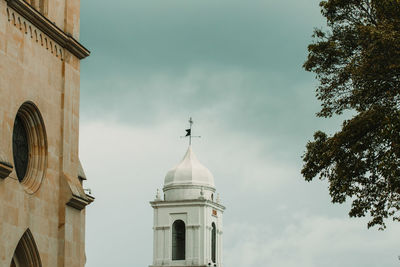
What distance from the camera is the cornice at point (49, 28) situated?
25.7m

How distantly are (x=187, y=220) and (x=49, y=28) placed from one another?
140ft

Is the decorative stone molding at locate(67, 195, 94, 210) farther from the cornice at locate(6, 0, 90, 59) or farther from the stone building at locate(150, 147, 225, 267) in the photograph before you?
the stone building at locate(150, 147, 225, 267)

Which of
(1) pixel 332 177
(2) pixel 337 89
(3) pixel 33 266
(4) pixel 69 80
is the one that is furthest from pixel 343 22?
(3) pixel 33 266

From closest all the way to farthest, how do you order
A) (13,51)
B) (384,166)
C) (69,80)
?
(384,166)
(13,51)
(69,80)

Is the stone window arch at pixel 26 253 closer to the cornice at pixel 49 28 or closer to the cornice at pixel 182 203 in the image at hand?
the cornice at pixel 49 28

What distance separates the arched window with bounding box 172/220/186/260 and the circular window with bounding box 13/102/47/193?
4205 centimetres

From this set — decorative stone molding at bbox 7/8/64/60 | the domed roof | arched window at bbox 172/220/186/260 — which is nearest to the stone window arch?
decorative stone molding at bbox 7/8/64/60

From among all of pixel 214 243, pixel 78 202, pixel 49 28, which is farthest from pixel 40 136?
pixel 214 243

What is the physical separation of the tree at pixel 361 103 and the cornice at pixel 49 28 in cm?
739

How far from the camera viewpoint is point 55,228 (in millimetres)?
26781

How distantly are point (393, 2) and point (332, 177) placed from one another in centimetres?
463

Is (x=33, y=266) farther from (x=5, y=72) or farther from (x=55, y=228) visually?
(x=5, y=72)

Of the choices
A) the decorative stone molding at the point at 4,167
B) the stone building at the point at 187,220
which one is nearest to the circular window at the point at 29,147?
the decorative stone molding at the point at 4,167

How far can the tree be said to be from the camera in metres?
22.6
